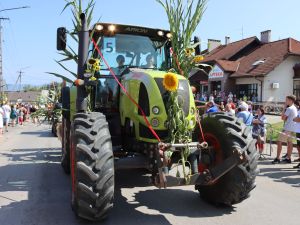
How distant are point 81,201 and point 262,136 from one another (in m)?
8.25

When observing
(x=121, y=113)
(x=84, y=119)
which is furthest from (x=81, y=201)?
(x=121, y=113)

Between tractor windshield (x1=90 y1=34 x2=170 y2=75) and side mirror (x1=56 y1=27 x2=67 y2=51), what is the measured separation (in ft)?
1.96

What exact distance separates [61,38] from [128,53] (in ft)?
3.68

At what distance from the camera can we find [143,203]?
5.74m

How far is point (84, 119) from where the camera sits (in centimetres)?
493

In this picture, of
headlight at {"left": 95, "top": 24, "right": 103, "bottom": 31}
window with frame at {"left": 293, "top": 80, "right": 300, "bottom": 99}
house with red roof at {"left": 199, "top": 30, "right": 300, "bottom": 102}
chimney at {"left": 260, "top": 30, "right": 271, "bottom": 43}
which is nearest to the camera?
headlight at {"left": 95, "top": 24, "right": 103, "bottom": 31}

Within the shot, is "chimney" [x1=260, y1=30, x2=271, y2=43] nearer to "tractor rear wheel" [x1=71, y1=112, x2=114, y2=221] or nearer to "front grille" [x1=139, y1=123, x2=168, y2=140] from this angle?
"front grille" [x1=139, y1=123, x2=168, y2=140]

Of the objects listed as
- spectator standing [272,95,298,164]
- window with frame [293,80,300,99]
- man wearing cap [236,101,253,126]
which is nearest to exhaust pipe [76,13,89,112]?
spectator standing [272,95,298,164]

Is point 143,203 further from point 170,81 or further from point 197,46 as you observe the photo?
point 197,46

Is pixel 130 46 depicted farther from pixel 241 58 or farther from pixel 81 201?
pixel 241 58

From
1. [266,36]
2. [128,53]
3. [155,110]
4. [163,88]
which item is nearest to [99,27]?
[128,53]

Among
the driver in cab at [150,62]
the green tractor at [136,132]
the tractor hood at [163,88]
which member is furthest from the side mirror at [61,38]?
the tractor hood at [163,88]

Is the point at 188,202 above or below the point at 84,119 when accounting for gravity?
below

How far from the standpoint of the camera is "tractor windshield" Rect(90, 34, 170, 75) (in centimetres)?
648
